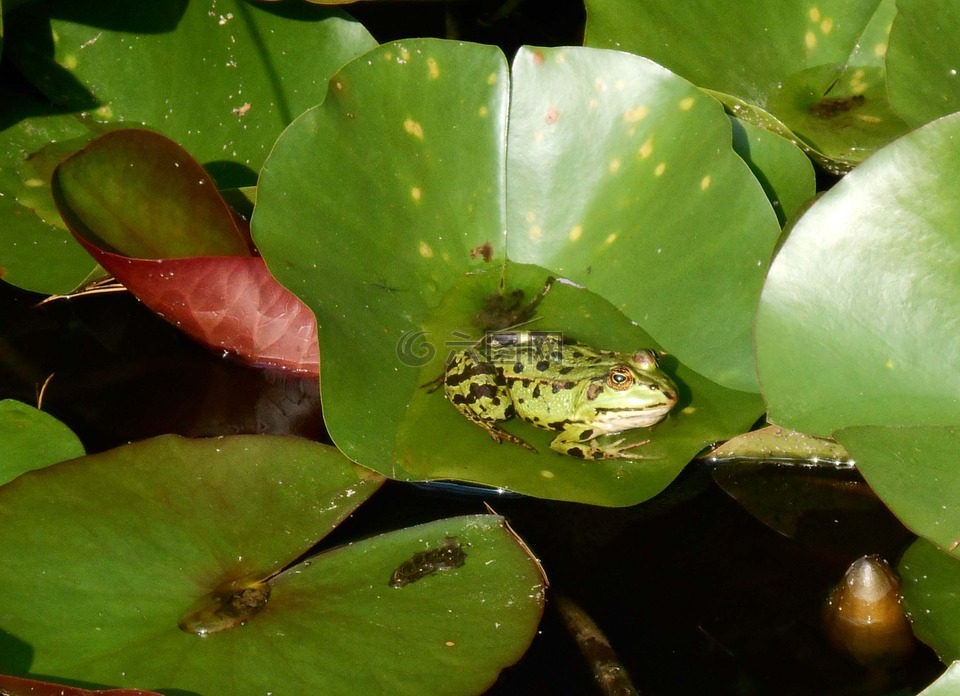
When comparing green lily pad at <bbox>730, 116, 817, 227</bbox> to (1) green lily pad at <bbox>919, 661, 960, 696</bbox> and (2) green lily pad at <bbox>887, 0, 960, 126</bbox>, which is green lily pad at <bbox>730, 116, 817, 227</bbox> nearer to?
(2) green lily pad at <bbox>887, 0, 960, 126</bbox>

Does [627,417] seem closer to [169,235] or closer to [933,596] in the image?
[933,596]

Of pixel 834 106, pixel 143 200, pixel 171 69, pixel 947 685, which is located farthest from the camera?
pixel 834 106

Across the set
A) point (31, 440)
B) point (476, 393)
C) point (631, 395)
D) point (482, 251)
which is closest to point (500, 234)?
point (482, 251)

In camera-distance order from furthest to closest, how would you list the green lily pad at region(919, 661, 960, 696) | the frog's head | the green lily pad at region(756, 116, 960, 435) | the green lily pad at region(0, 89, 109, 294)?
1. the green lily pad at region(0, 89, 109, 294)
2. the frog's head
3. the green lily pad at region(756, 116, 960, 435)
4. the green lily pad at region(919, 661, 960, 696)

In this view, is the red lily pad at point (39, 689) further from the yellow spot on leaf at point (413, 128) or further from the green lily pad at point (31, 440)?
the yellow spot on leaf at point (413, 128)

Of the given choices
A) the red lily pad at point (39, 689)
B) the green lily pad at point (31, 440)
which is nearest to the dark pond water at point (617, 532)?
the green lily pad at point (31, 440)

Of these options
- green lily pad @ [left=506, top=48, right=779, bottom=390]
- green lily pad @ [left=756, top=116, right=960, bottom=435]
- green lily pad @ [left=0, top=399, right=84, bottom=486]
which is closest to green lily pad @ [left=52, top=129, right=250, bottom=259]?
green lily pad @ [left=0, top=399, right=84, bottom=486]

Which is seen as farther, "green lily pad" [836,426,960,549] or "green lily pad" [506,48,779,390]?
"green lily pad" [506,48,779,390]
